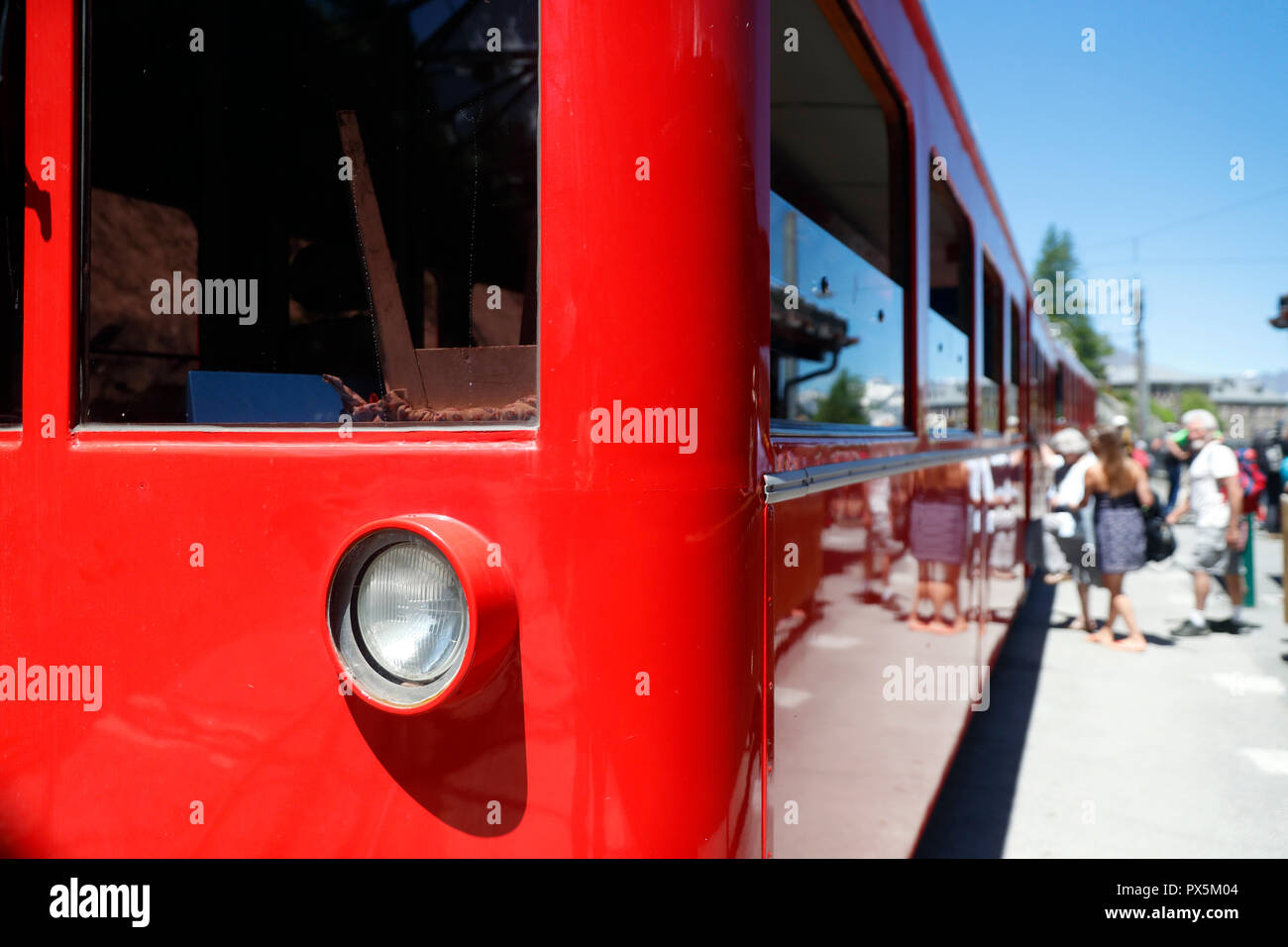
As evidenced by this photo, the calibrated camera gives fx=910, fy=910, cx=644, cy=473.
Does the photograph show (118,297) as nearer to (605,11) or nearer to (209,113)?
(209,113)

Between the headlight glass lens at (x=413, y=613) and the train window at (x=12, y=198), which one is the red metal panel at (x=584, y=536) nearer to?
the headlight glass lens at (x=413, y=613)

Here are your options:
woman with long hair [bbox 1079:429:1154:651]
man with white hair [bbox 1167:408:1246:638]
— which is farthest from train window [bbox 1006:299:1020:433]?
man with white hair [bbox 1167:408:1246:638]

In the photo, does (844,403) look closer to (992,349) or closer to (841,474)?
(841,474)

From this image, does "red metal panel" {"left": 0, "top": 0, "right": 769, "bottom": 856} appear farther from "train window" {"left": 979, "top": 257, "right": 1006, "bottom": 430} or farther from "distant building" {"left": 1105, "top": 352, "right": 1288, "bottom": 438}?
"distant building" {"left": 1105, "top": 352, "right": 1288, "bottom": 438}

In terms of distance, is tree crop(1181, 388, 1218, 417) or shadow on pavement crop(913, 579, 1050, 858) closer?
shadow on pavement crop(913, 579, 1050, 858)

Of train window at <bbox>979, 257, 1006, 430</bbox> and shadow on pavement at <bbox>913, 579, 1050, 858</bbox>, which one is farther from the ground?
train window at <bbox>979, 257, 1006, 430</bbox>

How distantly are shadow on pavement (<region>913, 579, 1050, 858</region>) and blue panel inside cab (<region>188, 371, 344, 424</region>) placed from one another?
2.87 m

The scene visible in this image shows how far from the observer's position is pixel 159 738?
1473 millimetres

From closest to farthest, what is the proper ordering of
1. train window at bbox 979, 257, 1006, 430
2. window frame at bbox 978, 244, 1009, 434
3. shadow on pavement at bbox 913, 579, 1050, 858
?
shadow on pavement at bbox 913, 579, 1050, 858
window frame at bbox 978, 244, 1009, 434
train window at bbox 979, 257, 1006, 430

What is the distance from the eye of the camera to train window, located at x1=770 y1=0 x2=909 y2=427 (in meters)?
1.88

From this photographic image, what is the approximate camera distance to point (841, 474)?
181 cm

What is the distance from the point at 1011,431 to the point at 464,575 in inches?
198
